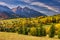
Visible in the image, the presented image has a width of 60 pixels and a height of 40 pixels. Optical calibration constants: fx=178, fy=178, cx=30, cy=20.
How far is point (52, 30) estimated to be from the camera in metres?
69.3

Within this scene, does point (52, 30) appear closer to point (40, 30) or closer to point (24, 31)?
point (40, 30)

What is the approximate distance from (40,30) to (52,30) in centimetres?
521

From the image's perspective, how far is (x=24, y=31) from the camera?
77875 mm

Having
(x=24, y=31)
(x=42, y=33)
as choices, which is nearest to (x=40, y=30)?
(x=42, y=33)

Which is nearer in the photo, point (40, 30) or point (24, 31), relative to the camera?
point (40, 30)

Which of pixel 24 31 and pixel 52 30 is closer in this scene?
pixel 52 30

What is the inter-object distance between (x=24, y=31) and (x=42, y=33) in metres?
9.28

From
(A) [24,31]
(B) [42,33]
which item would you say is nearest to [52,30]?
(B) [42,33]

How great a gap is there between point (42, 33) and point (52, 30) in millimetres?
5032

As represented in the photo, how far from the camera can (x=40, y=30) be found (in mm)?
71875

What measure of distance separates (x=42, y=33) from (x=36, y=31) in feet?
8.45

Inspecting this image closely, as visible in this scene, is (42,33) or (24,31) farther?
(24,31)

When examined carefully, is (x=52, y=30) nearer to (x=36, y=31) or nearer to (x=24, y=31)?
(x=36, y=31)

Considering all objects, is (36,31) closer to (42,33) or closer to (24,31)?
(42,33)
